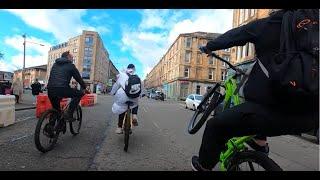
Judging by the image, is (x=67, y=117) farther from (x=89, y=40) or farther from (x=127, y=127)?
(x=89, y=40)

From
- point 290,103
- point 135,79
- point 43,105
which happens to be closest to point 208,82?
point 43,105

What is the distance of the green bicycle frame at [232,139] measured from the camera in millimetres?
3188

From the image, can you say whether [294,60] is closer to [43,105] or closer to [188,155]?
[188,155]

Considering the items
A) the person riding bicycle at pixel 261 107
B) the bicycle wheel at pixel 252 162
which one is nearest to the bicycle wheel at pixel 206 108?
the person riding bicycle at pixel 261 107

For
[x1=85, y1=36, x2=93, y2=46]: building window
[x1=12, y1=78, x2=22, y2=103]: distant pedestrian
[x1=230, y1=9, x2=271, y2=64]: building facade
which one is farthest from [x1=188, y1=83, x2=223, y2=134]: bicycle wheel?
[x1=85, y1=36, x2=93, y2=46]: building window

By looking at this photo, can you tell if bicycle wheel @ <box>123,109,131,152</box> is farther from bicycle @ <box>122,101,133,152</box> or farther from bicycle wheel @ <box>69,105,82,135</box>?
bicycle wheel @ <box>69,105,82,135</box>

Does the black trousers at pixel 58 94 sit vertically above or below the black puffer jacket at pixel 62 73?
below

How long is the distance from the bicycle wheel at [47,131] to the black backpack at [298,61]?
4.30 meters

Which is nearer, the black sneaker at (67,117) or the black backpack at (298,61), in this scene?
the black backpack at (298,61)

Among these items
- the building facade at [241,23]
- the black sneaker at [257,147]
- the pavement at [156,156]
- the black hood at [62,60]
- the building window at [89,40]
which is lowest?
the pavement at [156,156]

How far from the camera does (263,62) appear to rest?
2.88 m

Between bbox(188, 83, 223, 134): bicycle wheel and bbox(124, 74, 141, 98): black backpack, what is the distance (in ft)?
14.0

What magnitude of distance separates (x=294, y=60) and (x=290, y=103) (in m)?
0.32

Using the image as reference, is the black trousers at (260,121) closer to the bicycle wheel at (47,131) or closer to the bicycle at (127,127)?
the bicycle wheel at (47,131)
